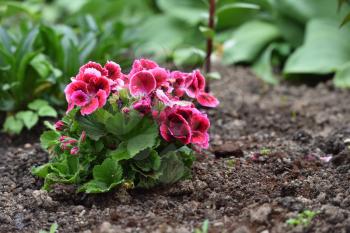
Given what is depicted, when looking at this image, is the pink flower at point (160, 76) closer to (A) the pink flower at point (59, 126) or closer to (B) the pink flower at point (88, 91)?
(B) the pink flower at point (88, 91)

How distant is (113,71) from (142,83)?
6.8 inches

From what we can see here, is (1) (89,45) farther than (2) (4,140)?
Yes

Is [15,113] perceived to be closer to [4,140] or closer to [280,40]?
[4,140]

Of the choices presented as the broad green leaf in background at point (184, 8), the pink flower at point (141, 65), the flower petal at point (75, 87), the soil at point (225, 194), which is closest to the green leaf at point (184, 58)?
the broad green leaf in background at point (184, 8)

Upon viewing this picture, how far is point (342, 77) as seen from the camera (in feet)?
14.1

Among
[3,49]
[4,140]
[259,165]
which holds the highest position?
[3,49]

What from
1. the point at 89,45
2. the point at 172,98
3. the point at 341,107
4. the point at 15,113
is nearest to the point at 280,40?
the point at 341,107

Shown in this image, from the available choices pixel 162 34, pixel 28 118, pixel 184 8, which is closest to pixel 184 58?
pixel 162 34

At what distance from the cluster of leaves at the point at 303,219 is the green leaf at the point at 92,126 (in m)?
0.77

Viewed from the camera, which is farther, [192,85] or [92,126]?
[192,85]

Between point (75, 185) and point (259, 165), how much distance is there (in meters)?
0.79

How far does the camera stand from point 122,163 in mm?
2580

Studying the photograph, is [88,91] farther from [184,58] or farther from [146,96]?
[184,58]

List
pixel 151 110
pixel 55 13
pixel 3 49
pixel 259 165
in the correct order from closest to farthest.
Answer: pixel 151 110 → pixel 259 165 → pixel 3 49 → pixel 55 13
